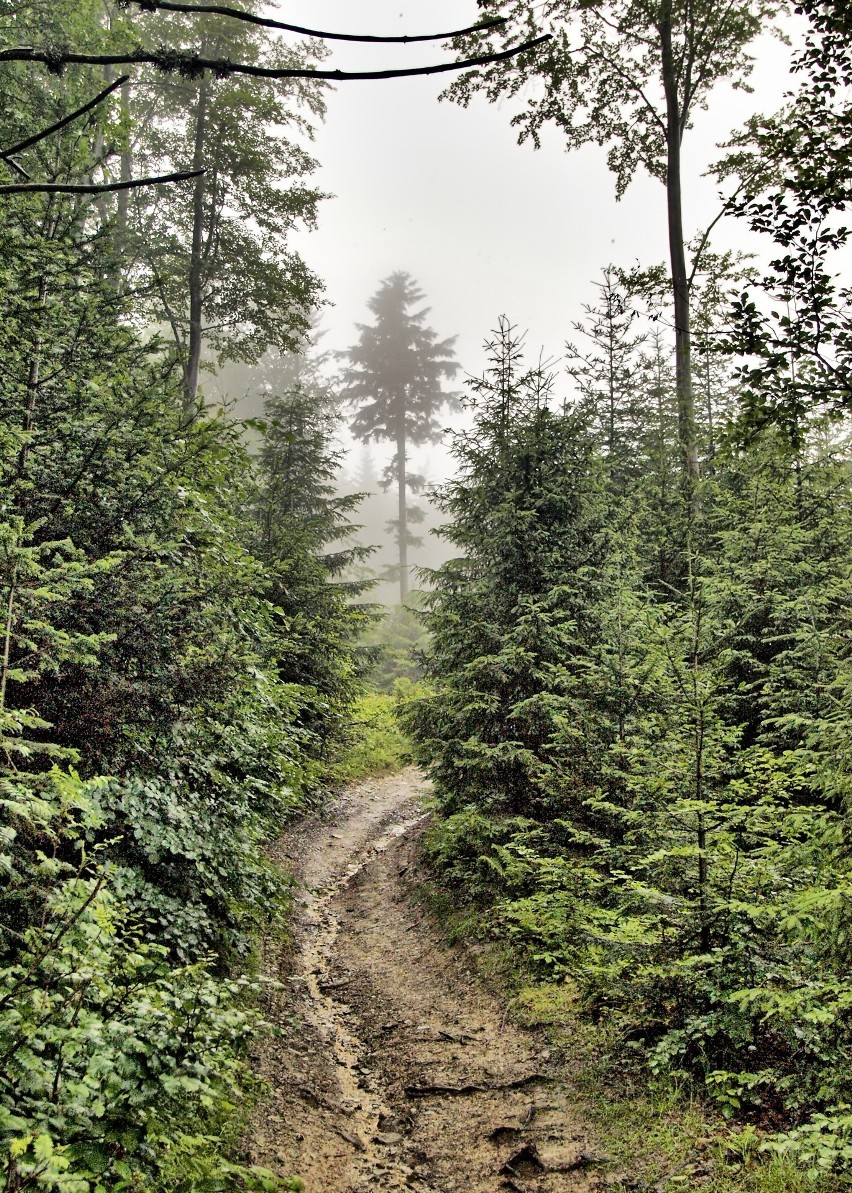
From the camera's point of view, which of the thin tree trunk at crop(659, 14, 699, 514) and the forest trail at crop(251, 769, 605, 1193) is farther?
the thin tree trunk at crop(659, 14, 699, 514)

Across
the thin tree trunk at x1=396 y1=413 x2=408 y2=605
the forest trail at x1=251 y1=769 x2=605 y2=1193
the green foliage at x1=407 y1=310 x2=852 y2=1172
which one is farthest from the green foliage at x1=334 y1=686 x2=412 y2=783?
the thin tree trunk at x1=396 y1=413 x2=408 y2=605

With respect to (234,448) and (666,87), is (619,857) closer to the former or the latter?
(234,448)

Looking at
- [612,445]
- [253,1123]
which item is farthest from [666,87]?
[253,1123]

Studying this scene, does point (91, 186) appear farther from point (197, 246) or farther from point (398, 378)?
point (398, 378)

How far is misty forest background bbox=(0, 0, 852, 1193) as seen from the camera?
386cm

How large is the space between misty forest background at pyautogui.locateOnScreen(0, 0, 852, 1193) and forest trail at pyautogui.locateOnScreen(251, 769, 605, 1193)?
22.9 inches

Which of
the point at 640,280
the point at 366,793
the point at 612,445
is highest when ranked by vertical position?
the point at 640,280

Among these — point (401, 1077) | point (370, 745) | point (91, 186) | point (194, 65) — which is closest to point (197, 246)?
point (370, 745)

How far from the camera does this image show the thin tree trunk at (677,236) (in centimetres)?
1370

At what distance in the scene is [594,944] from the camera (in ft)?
21.8

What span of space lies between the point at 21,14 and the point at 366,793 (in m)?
17.2

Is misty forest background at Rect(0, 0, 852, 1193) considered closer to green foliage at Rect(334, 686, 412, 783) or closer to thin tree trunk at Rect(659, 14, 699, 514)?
thin tree trunk at Rect(659, 14, 699, 514)

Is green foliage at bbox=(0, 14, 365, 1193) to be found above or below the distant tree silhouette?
below

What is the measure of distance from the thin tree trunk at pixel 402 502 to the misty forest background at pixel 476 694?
20.6 m
